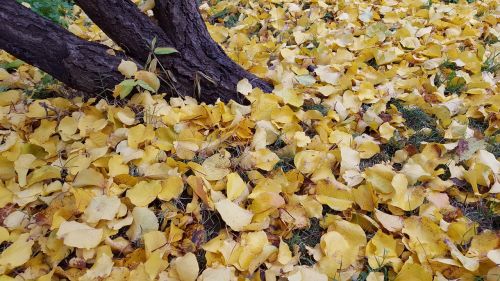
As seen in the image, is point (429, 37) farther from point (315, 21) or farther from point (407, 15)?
point (315, 21)

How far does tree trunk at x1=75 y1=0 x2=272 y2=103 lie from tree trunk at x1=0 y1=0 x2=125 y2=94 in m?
0.12

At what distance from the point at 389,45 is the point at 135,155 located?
1.63m

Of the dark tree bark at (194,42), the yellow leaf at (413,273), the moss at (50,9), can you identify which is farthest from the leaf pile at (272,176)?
the moss at (50,9)

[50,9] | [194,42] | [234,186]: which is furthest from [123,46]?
[50,9]

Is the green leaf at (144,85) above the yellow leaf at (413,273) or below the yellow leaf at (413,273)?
above

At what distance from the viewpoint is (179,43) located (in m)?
2.05

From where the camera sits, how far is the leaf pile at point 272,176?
145 cm

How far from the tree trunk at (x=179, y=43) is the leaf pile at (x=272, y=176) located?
0.09m

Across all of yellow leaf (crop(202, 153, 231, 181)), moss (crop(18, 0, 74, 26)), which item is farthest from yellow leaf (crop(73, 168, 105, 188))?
moss (crop(18, 0, 74, 26))

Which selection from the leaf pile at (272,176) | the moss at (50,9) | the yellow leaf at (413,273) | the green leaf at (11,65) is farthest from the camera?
the moss at (50,9)

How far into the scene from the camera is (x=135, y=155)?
177 cm

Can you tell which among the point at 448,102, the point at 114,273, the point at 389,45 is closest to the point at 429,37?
the point at 389,45

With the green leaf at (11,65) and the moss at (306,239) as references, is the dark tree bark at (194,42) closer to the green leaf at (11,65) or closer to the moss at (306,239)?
the moss at (306,239)

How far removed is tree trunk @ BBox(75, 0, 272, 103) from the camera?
197 centimetres
